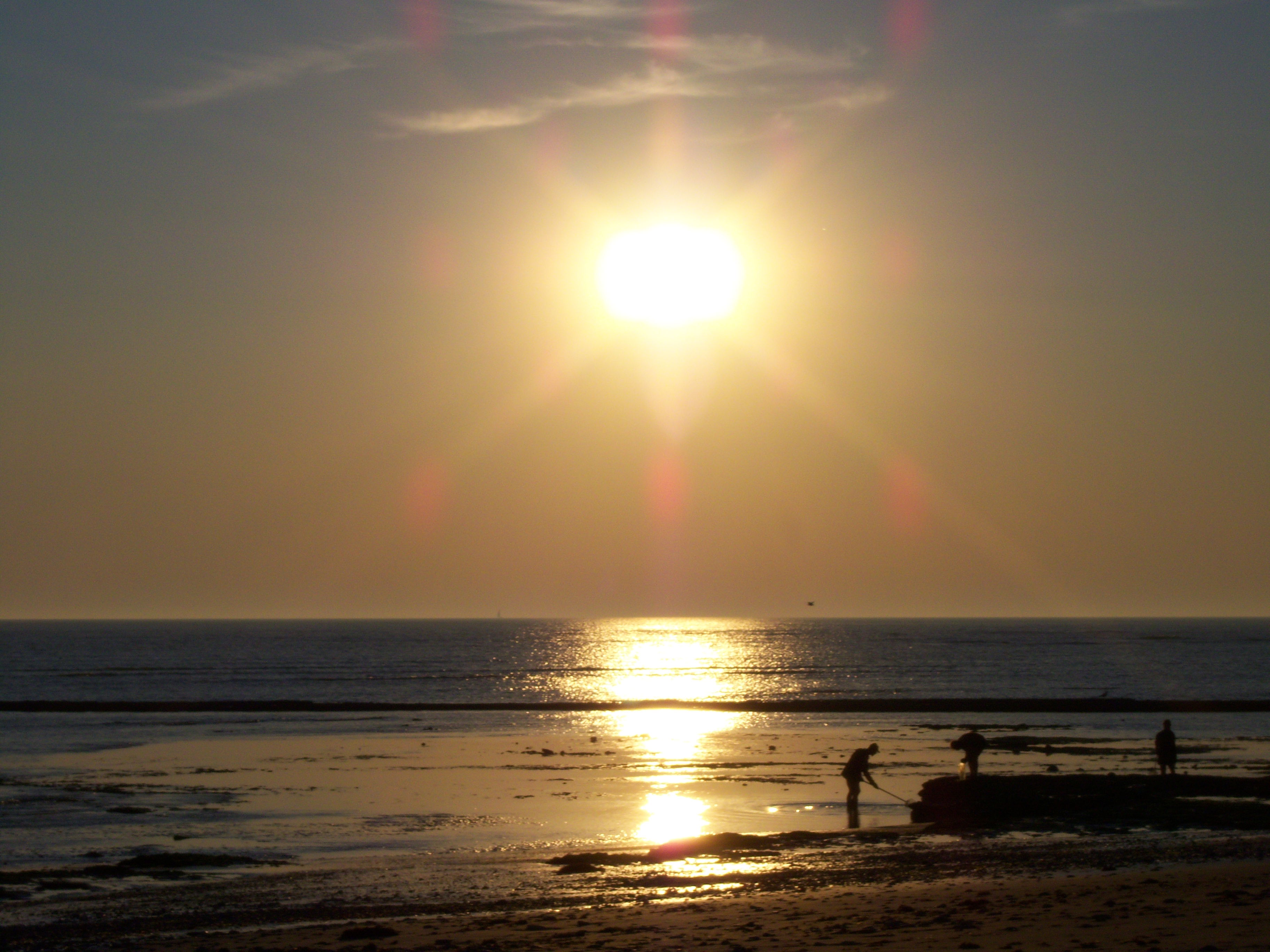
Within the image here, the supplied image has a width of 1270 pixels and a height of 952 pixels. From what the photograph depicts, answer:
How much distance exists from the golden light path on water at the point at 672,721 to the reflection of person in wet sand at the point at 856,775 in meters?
3.36

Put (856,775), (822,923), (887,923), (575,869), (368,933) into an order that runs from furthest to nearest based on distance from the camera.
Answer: (856,775) → (575,869) → (368,933) → (822,923) → (887,923)

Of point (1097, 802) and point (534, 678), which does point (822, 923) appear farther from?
point (534, 678)

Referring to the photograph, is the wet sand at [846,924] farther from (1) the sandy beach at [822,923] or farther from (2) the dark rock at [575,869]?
(2) the dark rock at [575,869]

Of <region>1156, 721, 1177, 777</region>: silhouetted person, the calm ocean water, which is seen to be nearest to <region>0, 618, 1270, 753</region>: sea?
the calm ocean water

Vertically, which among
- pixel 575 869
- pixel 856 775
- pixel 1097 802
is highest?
pixel 856 775

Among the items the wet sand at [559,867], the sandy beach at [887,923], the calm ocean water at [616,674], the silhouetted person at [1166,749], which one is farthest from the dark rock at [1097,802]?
the calm ocean water at [616,674]

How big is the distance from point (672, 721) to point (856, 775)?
113 ft

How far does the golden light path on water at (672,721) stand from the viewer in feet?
93.8

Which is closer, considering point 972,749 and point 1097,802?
point 1097,802

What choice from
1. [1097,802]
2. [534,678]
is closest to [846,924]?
[1097,802]

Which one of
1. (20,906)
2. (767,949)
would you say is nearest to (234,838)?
(20,906)

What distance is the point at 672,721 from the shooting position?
63750 millimetres

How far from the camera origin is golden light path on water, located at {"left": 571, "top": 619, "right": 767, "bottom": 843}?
93.8 feet

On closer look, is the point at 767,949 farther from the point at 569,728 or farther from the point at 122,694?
the point at 122,694
